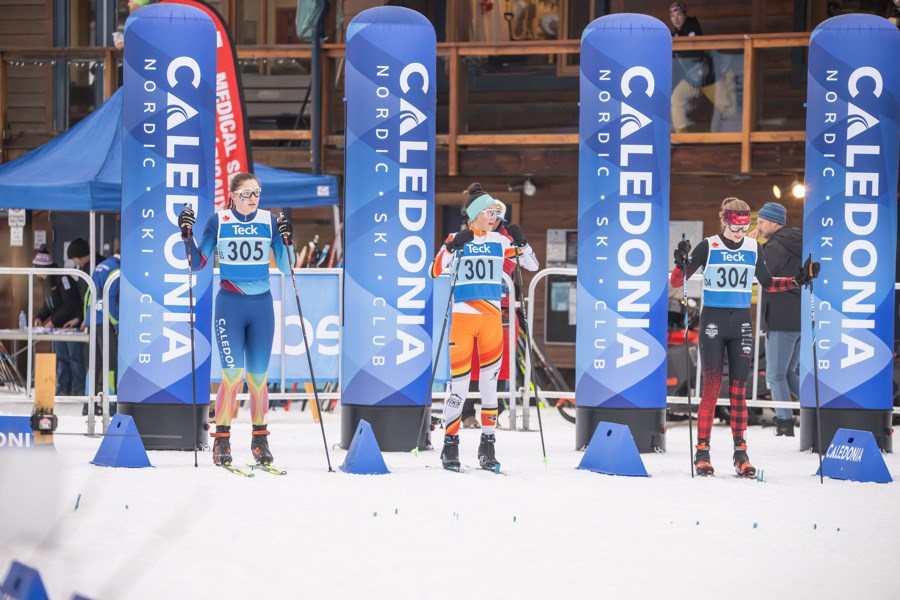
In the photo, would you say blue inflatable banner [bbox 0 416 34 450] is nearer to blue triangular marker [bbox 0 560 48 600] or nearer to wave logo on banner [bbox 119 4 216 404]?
blue triangular marker [bbox 0 560 48 600]

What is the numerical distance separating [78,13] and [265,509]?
44.9ft

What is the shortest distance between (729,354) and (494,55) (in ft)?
25.2

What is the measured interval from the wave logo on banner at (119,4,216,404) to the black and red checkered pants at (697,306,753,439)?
11.3ft

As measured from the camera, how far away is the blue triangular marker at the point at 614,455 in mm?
8438

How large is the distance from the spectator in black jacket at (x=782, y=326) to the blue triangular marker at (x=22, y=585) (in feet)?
27.3

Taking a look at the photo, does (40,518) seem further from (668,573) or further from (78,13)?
(78,13)

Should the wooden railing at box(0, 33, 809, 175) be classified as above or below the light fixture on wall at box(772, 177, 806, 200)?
above

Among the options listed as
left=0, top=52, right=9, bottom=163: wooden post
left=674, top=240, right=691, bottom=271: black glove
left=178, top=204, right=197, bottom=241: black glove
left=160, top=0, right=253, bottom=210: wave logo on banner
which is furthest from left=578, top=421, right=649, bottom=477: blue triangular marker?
left=0, top=52, right=9, bottom=163: wooden post

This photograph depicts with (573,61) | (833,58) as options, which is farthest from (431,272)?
(573,61)

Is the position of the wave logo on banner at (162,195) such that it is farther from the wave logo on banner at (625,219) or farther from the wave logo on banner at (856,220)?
the wave logo on banner at (856,220)

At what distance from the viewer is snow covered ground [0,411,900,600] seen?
193 inches

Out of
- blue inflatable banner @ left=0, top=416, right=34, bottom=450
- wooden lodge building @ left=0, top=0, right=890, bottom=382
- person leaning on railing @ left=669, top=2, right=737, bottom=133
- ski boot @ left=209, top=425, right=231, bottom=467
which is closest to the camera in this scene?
blue inflatable banner @ left=0, top=416, right=34, bottom=450

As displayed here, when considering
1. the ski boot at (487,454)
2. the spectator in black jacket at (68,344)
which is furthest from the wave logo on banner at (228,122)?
the ski boot at (487,454)

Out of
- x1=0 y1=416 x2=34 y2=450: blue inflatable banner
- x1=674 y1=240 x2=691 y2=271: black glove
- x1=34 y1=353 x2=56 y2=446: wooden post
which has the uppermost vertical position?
x1=674 y1=240 x2=691 y2=271: black glove
